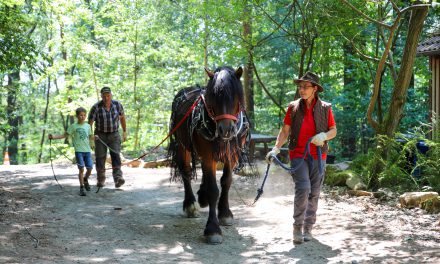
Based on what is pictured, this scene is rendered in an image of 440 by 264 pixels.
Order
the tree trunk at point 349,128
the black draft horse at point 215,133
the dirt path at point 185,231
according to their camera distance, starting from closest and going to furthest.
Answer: the dirt path at point 185,231 < the black draft horse at point 215,133 < the tree trunk at point 349,128

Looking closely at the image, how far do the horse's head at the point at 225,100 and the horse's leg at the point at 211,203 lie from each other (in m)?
0.71

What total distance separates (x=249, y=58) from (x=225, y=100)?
7.35 meters

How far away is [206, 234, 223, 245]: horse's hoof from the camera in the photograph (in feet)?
18.5

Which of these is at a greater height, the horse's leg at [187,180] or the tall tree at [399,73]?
the tall tree at [399,73]

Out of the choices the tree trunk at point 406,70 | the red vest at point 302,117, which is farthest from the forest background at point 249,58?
the red vest at point 302,117

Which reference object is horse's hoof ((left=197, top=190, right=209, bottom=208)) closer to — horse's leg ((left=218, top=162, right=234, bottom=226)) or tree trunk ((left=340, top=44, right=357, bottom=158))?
horse's leg ((left=218, top=162, right=234, bottom=226))

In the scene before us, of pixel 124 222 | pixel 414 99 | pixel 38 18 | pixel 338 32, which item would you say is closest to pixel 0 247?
pixel 124 222

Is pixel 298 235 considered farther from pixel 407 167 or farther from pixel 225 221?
pixel 407 167

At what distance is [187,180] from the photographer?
738 cm

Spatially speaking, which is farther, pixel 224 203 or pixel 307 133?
pixel 224 203

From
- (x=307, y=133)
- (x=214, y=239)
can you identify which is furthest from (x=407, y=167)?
(x=214, y=239)

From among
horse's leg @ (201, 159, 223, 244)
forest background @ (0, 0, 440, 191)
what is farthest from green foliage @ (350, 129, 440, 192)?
horse's leg @ (201, 159, 223, 244)

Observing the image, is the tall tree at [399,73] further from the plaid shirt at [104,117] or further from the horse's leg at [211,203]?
the plaid shirt at [104,117]

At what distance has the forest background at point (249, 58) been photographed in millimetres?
8734
